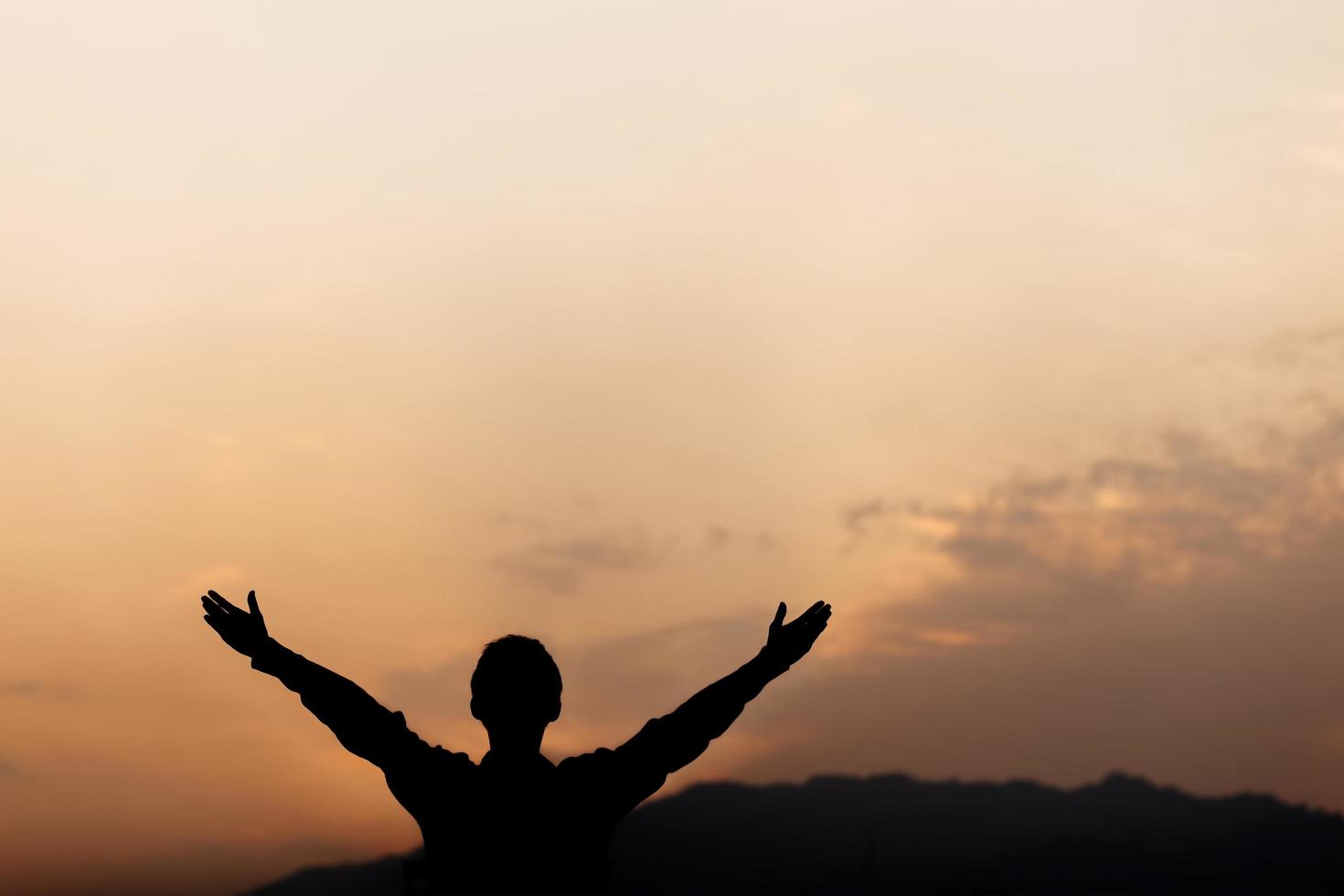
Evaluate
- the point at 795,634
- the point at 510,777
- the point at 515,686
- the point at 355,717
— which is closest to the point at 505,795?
the point at 510,777

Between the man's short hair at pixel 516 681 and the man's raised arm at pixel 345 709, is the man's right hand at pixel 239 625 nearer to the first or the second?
the man's raised arm at pixel 345 709

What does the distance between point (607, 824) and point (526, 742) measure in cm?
60

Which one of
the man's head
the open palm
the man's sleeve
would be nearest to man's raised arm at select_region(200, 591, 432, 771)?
the man's sleeve

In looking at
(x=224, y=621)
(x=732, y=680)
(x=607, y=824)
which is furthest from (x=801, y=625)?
(x=224, y=621)

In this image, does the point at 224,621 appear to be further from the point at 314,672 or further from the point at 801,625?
the point at 801,625

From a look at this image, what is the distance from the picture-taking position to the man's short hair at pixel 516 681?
340 inches

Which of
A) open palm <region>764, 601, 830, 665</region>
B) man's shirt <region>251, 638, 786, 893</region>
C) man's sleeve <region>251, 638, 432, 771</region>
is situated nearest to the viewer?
man's shirt <region>251, 638, 786, 893</region>

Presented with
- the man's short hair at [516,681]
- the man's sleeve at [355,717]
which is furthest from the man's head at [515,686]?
the man's sleeve at [355,717]

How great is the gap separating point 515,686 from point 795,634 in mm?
1937

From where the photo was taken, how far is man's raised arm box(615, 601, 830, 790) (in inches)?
348

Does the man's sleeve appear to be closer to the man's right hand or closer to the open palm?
the man's right hand

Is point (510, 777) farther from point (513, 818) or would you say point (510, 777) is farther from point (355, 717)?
point (355, 717)

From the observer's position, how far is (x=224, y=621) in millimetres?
9359

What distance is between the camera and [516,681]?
28.3 ft
